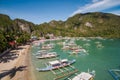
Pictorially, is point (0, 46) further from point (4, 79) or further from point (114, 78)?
point (114, 78)

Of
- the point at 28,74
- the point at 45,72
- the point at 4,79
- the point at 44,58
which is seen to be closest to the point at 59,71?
the point at 45,72

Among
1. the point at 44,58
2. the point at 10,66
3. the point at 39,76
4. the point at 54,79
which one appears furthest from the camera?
the point at 44,58

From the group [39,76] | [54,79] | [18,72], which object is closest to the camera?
[54,79]

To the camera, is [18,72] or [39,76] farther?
[18,72]

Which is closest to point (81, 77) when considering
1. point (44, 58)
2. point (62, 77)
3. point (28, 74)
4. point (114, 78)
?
point (62, 77)

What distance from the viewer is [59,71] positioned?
4475 centimetres

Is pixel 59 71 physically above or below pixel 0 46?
below

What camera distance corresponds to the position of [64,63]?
1993 inches

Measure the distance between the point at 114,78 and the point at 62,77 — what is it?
1520 centimetres

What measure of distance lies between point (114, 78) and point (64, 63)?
62.0 ft

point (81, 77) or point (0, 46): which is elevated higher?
point (0, 46)

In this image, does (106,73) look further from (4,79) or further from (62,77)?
(4,79)

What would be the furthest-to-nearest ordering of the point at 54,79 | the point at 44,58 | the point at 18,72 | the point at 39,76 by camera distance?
the point at 44,58, the point at 18,72, the point at 39,76, the point at 54,79

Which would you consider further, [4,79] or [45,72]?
[45,72]
